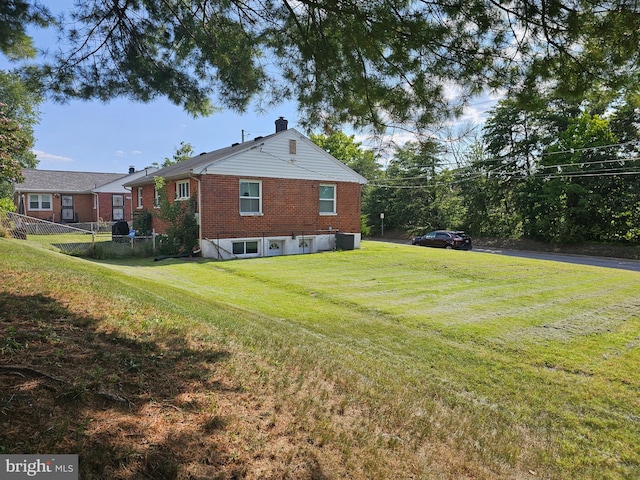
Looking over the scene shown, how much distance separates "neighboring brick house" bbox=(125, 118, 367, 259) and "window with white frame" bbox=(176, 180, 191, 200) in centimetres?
5

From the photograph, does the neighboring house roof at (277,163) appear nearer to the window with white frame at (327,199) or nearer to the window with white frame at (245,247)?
the window with white frame at (327,199)

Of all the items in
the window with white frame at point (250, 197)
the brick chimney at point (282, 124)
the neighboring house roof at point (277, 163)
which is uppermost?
the brick chimney at point (282, 124)

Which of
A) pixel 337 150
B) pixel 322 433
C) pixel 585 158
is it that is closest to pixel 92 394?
pixel 322 433

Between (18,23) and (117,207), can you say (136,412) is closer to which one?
(18,23)

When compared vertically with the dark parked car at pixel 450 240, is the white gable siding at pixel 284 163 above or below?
above

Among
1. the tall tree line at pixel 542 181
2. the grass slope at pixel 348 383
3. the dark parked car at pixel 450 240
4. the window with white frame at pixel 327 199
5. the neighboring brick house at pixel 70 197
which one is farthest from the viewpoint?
the neighboring brick house at pixel 70 197

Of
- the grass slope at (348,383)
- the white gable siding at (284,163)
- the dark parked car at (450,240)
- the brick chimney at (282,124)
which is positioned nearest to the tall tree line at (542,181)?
the white gable siding at (284,163)

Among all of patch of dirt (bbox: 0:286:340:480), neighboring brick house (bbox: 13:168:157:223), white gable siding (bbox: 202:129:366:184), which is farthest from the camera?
neighboring brick house (bbox: 13:168:157:223)

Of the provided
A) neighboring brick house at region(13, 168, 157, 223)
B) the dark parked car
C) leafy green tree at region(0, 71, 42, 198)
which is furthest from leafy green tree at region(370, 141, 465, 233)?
leafy green tree at region(0, 71, 42, 198)

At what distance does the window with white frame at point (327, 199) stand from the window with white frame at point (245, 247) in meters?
4.09

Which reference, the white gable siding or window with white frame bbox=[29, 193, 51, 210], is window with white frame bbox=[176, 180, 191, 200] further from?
window with white frame bbox=[29, 193, 51, 210]

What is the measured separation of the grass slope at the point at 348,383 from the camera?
2.45 metres

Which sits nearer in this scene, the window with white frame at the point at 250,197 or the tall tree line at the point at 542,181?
the window with white frame at the point at 250,197

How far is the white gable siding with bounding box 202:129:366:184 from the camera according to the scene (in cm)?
1683
